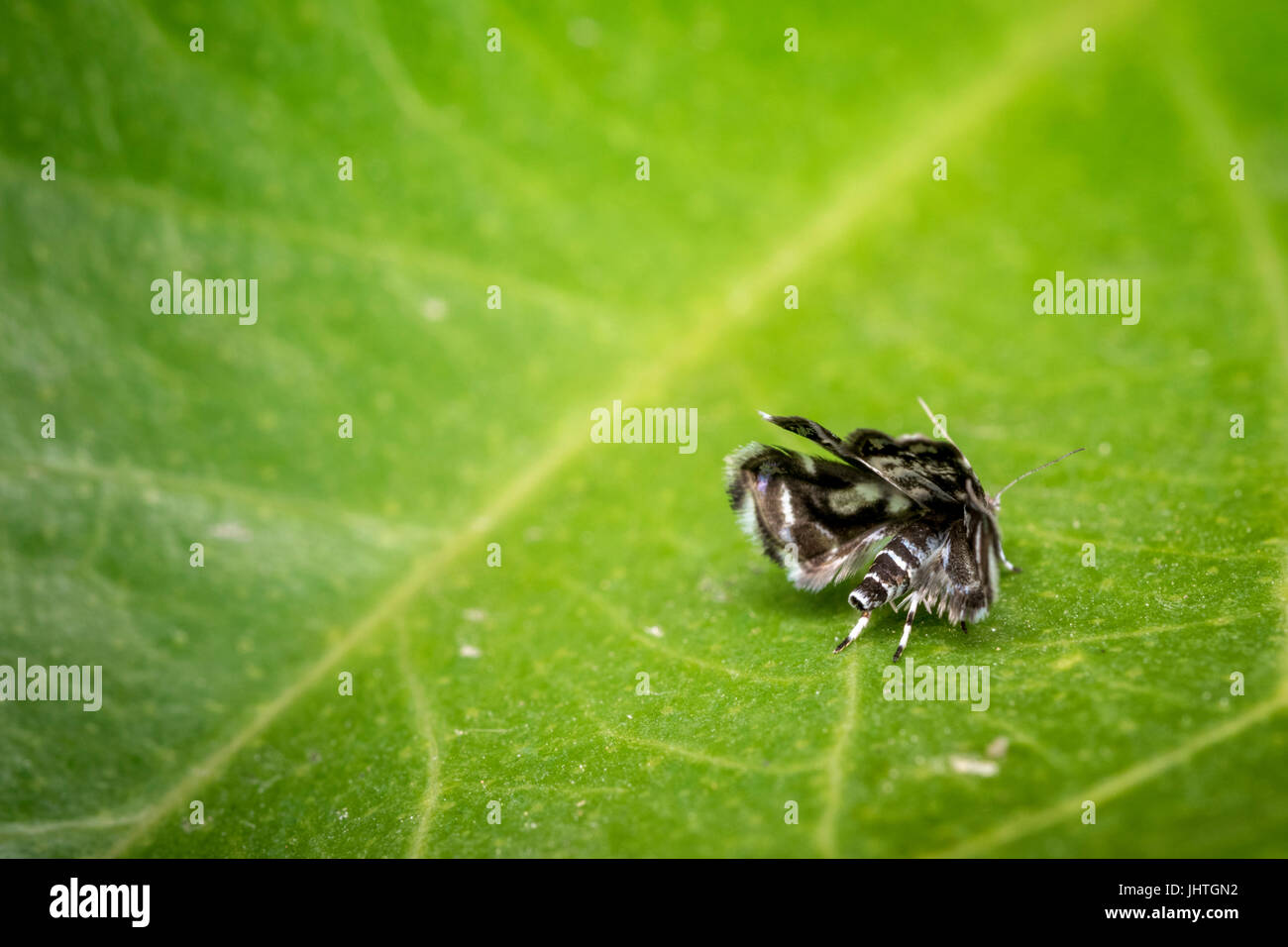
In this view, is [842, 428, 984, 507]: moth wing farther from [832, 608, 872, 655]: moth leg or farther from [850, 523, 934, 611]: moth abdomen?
[832, 608, 872, 655]: moth leg

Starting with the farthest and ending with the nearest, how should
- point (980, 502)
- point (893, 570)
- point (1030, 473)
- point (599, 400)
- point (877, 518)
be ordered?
point (599, 400) < point (877, 518) < point (1030, 473) < point (893, 570) < point (980, 502)

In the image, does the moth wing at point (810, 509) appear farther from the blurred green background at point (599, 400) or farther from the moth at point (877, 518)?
the blurred green background at point (599, 400)

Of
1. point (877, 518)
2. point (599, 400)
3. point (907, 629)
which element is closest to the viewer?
point (907, 629)

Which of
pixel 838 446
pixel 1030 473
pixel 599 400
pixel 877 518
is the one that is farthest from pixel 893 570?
pixel 599 400

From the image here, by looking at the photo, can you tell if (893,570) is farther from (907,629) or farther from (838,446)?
(838,446)

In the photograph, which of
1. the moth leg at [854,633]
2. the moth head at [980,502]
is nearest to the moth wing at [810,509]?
the moth leg at [854,633]

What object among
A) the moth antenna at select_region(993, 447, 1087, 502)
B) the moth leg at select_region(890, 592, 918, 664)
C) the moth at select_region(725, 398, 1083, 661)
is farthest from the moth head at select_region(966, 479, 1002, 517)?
the moth leg at select_region(890, 592, 918, 664)
